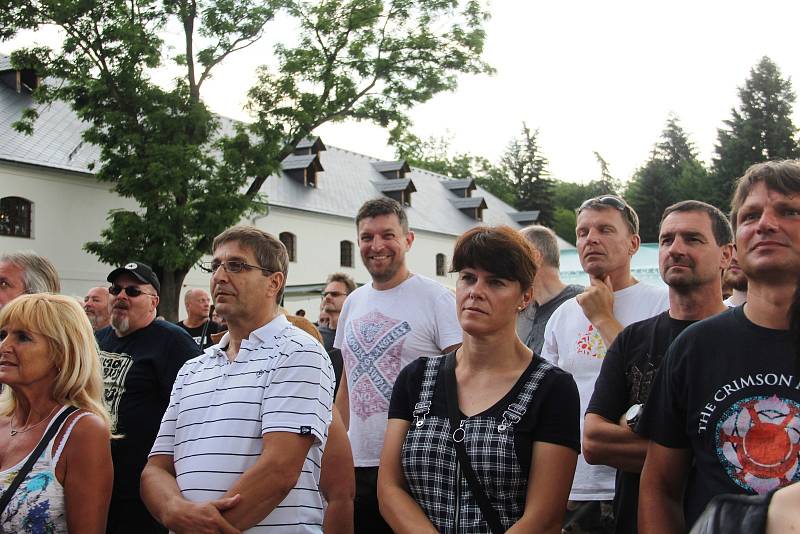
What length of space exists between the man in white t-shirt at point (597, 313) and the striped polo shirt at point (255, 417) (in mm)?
1381

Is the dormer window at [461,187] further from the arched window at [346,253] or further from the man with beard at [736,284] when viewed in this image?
the man with beard at [736,284]

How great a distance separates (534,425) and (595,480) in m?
1.28

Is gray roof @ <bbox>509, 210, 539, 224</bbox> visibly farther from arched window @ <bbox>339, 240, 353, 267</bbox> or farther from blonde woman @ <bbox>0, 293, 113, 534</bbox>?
blonde woman @ <bbox>0, 293, 113, 534</bbox>

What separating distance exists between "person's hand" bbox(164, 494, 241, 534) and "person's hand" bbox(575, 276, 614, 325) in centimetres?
196

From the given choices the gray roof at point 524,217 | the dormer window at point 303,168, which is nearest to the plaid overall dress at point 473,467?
the dormer window at point 303,168

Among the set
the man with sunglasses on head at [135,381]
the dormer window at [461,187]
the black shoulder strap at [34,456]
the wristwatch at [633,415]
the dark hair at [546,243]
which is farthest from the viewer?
the dormer window at [461,187]

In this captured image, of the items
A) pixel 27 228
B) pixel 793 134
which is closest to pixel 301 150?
pixel 27 228

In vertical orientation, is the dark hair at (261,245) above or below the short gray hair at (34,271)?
above

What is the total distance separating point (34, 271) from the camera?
17.1 feet

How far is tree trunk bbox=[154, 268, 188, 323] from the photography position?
25.1 m

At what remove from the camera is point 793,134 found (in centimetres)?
5544

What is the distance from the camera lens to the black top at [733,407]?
2443 millimetres

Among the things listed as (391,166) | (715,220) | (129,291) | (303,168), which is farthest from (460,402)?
(391,166)

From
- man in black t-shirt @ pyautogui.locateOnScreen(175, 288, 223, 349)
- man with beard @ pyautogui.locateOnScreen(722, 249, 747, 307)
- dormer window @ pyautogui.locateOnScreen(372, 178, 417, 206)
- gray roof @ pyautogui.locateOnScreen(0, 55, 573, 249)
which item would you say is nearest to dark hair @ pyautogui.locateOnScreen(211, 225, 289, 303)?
man with beard @ pyautogui.locateOnScreen(722, 249, 747, 307)
